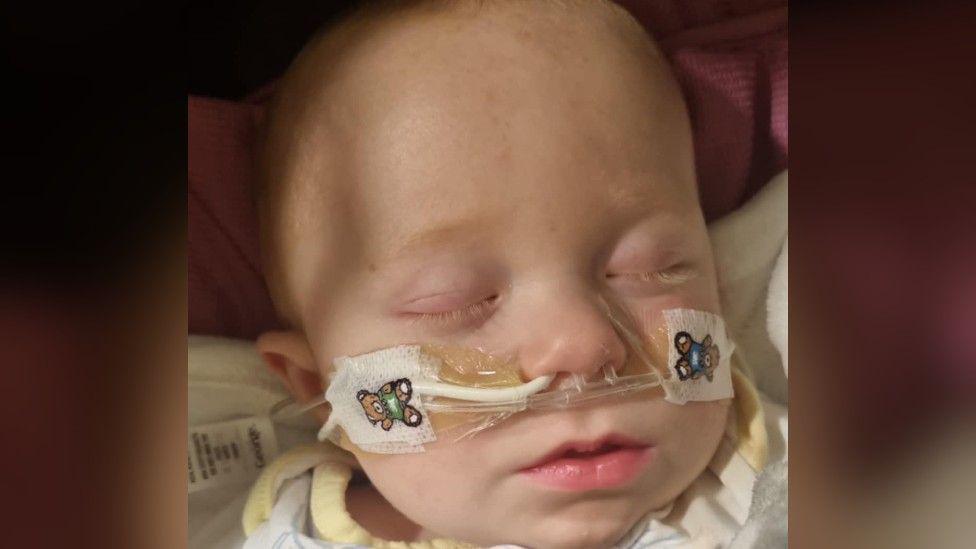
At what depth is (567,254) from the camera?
0.72 meters

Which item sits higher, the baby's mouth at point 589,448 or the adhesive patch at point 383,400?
the adhesive patch at point 383,400

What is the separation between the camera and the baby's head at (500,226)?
→ 714 millimetres

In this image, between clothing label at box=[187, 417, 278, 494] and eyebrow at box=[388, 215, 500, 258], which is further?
clothing label at box=[187, 417, 278, 494]

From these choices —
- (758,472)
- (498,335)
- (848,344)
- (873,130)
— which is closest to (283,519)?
(498,335)

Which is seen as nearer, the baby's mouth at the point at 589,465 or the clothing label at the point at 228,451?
the baby's mouth at the point at 589,465

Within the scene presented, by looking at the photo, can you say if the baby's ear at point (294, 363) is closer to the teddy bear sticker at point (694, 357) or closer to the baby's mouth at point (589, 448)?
the baby's mouth at point (589, 448)

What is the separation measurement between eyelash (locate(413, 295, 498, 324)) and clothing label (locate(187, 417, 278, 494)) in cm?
25

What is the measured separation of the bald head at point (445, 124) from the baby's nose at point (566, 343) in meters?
0.11

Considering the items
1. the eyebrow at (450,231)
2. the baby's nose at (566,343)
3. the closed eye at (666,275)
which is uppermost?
the eyebrow at (450,231)

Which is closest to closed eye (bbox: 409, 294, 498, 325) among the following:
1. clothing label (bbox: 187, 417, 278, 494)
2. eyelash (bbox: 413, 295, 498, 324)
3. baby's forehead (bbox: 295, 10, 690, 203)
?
eyelash (bbox: 413, 295, 498, 324)

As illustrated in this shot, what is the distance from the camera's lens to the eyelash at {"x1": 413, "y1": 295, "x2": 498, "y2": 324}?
716mm

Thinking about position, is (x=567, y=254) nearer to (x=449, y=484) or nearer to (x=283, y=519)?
(x=449, y=484)

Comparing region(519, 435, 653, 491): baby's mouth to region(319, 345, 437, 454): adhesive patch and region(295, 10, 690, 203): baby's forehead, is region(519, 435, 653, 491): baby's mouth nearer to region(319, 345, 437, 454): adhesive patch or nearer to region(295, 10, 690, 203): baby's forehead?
region(319, 345, 437, 454): adhesive patch

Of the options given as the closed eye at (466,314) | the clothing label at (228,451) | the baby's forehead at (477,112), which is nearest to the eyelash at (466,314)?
the closed eye at (466,314)
